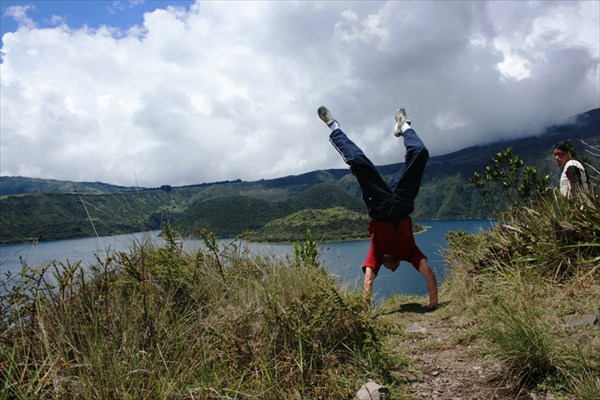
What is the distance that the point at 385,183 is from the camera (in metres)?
6.30

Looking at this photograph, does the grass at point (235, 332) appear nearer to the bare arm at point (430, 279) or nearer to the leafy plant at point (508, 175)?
the bare arm at point (430, 279)

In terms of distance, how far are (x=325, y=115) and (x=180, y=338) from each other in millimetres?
4618

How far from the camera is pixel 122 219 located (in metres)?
4.20

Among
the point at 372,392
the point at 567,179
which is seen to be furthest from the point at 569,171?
the point at 372,392

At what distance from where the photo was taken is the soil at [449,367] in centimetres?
322

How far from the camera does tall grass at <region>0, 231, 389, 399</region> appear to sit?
2.60 m

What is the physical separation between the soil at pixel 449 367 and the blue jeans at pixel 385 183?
5.51 ft

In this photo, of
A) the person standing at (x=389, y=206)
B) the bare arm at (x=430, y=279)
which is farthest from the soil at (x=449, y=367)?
the person standing at (x=389, y=206)

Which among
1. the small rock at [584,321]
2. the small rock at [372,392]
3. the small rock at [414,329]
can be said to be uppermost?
the small rock at [584,321]

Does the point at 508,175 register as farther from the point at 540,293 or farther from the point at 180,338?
the point at 180,338

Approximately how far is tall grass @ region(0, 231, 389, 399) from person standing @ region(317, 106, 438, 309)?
6.74 ft

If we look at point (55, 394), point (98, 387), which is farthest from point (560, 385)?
point (55, 394)

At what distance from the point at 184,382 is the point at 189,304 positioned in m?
1.27

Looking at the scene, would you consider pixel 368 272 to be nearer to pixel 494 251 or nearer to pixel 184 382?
pixel 494 251
